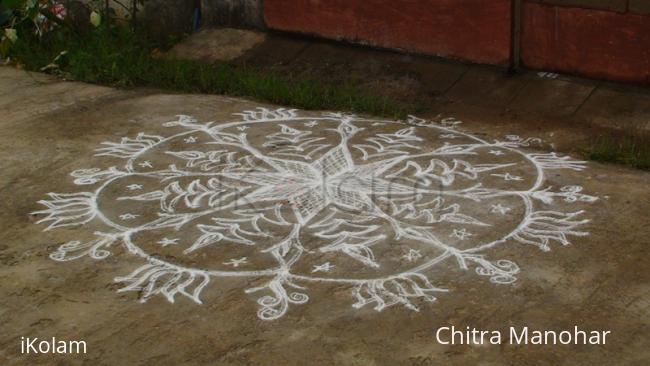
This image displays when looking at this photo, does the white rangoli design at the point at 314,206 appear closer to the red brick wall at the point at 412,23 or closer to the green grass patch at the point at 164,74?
the green grass patch at the point at 164,74

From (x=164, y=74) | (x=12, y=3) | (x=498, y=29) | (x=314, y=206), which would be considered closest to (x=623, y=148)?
(x=498, y=29)

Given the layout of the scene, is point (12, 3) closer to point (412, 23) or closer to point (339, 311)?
point (412, 23)

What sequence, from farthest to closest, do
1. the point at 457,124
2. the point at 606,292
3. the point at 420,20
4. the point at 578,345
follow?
the point at 420,20 < the point at 457,124 < the point at 606,292 < the point at 578,345

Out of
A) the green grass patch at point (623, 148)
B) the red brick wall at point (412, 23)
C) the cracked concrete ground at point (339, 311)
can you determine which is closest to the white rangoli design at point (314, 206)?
the cracked concrete ground at point (339, 311)

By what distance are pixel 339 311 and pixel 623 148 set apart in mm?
2078

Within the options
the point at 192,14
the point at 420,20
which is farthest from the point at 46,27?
the point at 420,20

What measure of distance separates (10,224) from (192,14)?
316 centimetres

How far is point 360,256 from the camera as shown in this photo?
3885mm

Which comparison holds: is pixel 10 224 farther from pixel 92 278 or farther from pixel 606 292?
pixel 606 292

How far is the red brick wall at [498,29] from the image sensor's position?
5.44 metres

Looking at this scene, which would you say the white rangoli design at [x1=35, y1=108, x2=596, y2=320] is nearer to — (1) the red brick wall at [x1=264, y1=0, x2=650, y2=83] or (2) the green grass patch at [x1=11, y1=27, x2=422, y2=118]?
(2) the green grass patch at [x1=11, y1=27, x2=422, y2=118]

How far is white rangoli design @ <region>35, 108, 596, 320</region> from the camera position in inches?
148

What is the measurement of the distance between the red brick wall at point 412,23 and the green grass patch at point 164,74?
495mm

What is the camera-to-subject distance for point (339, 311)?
136 inches
